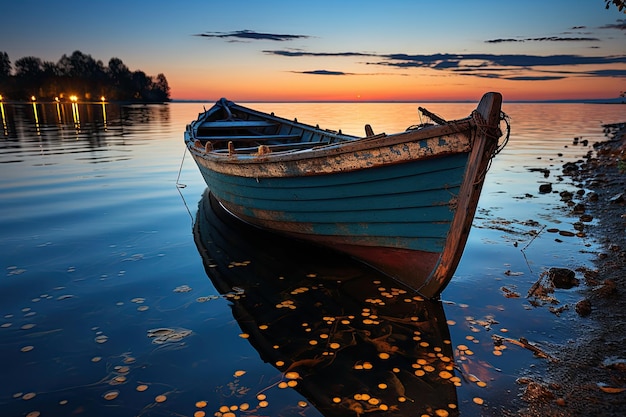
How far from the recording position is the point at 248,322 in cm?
519

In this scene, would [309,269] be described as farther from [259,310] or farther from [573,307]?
[573,307]

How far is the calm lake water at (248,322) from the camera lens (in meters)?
3.73

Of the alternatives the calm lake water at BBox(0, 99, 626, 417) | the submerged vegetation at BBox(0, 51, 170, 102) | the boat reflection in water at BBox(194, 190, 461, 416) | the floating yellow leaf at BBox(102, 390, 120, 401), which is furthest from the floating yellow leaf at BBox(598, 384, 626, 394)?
the submerged vegetation at BBox(0, 51, 170, 102)

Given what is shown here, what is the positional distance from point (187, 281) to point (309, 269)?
2.07 meters

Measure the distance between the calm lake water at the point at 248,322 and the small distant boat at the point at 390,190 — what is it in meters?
0.64

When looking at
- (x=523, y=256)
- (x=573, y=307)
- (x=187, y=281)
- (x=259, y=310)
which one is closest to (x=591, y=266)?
(x=523, y=256)

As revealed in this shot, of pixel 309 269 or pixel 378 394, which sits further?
pixel 309 269

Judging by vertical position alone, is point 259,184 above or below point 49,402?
above

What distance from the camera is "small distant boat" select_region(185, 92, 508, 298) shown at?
446 centimetres

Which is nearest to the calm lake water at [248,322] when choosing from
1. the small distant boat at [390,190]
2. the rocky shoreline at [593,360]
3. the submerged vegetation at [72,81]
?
the rocky shoreline at [593,360]

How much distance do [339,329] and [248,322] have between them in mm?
1229

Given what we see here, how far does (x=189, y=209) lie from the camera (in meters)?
11.3

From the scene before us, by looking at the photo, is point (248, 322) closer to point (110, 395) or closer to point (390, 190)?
point (110, 395)

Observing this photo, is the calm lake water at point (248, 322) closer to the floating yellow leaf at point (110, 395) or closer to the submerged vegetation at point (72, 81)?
the floating yellow leaf at point (110, 395)
